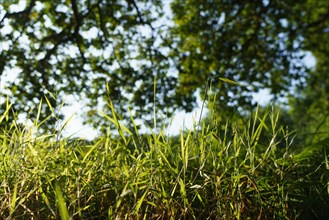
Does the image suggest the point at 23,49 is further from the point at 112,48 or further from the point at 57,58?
the point at 112,48

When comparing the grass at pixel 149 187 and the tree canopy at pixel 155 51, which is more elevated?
the tree canopy at pixel 155 51

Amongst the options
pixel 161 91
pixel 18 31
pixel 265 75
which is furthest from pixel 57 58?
pixel 265 75

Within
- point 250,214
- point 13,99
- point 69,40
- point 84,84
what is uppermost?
point 69,40

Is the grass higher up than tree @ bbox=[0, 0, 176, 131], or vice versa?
tree @ bbox=[0, 0, 176, 131]

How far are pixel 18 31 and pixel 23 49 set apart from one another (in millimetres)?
244

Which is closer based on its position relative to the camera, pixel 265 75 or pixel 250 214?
pixel 250 214

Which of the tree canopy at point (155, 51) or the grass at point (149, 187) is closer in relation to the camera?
the grass at point (149, 187)

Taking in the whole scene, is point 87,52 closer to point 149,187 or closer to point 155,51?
point 155,51

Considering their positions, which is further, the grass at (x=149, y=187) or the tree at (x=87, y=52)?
the tree at (x=87, y=52)

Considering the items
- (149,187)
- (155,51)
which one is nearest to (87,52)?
(155,51)

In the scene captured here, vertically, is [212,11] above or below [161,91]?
above

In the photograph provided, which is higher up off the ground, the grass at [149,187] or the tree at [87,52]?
the tree at [87,52]

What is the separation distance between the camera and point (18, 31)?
17.5ft

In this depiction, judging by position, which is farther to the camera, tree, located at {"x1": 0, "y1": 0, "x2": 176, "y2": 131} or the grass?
tree, located at {"x1": 0, "y1": 0, "x2": 176, "y2": 131}
